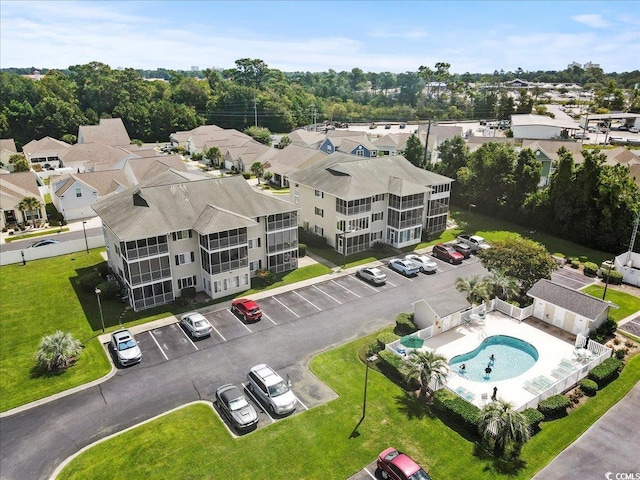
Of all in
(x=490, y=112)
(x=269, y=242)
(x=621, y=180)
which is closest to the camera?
(x=269, y=242)

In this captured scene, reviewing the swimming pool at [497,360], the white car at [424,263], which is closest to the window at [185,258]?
the white car at [424,263]

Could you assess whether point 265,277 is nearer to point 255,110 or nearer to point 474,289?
point 474,289

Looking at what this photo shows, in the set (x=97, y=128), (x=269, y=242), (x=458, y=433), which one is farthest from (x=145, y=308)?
(x=97, y=128)

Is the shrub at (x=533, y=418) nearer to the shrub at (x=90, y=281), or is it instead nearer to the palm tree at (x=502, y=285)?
the palm tree at (x=502, y=285)

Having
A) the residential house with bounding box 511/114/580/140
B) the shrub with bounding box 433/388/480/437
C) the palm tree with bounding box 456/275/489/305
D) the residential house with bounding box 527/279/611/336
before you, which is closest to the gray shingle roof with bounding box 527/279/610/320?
the residential house with bounding box 527/279/611/336

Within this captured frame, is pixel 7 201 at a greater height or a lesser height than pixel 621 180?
lesser

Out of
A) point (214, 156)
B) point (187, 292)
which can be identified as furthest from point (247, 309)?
point (214, 156)

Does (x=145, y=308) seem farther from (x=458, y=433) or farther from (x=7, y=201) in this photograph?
(x=7, y=201)
